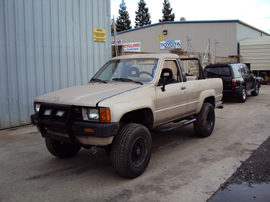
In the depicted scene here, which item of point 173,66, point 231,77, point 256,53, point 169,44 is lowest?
point 231,77

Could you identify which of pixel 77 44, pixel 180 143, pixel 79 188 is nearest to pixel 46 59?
pixel 77 44

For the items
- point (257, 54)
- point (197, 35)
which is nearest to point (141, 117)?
point (257, 54)

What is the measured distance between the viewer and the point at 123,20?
65.5m

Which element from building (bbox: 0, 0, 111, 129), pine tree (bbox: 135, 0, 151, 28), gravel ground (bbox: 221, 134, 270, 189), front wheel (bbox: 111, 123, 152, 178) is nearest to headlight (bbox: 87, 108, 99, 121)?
front wheel (bbox: 111, 123, 152, 178)

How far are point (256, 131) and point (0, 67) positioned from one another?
→ 7.15 meters

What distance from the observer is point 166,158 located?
529 centimetres

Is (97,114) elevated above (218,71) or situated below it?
below

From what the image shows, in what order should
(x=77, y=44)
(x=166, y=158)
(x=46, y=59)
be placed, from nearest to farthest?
(x=166, y=158), (x=46, y=59), (x=77, y=44)

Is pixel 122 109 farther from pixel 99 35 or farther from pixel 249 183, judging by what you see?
pixel 99 35

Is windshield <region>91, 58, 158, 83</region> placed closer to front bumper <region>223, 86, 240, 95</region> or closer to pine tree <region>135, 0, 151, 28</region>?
front bumper <region>223, 86, 240, 95</region>

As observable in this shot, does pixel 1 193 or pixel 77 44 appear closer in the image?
pixel 1 193

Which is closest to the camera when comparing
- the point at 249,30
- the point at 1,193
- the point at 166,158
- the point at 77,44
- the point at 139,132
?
the point at 1,193

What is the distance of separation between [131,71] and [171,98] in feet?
3.08

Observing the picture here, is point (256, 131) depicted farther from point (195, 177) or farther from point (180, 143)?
point (195, 177)
